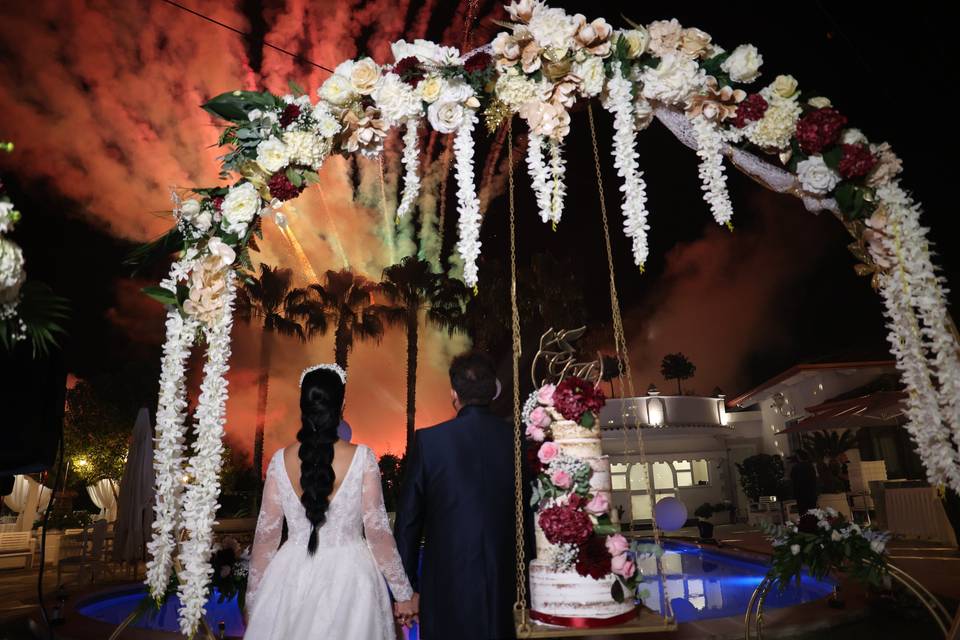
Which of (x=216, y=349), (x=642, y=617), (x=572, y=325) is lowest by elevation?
(x=642, y=617)

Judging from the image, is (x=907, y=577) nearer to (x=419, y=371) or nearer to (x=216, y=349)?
(x=216, y=349)

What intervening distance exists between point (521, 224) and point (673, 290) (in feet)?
27.7

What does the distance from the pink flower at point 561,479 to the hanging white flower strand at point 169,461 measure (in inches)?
83.9

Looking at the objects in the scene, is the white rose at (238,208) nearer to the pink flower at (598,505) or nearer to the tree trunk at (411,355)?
the pink flower at (598,505)

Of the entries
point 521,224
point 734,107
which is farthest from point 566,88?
point 521,224

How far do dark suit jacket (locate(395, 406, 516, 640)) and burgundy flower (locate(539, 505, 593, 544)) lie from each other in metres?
0.43

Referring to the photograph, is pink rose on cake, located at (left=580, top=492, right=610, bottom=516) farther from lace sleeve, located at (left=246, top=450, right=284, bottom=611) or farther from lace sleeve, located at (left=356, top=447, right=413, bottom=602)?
lace sleeve, located at (left=246, top=450, right=284, bottom=611)

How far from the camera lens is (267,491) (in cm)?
356

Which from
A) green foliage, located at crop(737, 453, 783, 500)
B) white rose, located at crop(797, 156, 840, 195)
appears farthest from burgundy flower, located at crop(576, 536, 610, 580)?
green foliage, located at crop(737, 453, 783, 500)

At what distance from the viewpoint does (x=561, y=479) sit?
126 inches

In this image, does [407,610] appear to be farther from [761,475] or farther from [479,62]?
[761,475]

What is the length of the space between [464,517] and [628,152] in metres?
2.45

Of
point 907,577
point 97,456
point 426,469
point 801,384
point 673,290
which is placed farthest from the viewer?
point 673,290

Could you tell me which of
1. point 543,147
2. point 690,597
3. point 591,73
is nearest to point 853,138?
point 591,73
